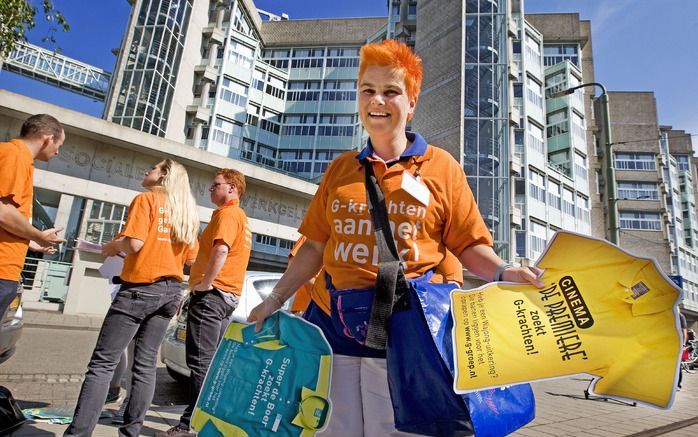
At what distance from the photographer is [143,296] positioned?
283cm

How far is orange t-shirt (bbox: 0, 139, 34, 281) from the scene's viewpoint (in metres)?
2.54

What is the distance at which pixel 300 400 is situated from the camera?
1.41 metres

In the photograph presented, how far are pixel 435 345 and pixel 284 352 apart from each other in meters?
0.55

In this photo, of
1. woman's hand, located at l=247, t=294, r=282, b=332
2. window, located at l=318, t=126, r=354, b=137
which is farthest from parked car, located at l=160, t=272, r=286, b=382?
window, located at l=318, t=126, r=354, b=137

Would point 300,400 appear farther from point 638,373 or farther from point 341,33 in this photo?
point 341,33

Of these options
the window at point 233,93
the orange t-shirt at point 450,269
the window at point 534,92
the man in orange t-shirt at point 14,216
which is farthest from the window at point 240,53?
the orange t-shirt at point 450,269

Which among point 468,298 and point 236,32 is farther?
point 236,32

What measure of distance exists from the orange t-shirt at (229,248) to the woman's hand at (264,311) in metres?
1.89

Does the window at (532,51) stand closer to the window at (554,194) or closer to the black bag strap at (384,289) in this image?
the window at (554,194)

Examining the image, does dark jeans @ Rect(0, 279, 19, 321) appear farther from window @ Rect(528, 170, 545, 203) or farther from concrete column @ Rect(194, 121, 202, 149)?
concrete column @ Rect(194, 121, 202, 149)

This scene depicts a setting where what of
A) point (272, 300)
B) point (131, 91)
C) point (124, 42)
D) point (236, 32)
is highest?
point (236, 32)

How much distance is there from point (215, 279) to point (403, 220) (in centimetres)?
246

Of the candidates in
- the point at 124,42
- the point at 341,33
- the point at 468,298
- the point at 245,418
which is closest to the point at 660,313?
the point at 468,298

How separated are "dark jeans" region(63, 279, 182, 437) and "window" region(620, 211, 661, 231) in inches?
3119
